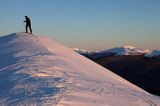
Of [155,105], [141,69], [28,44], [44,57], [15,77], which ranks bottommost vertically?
[155,105]

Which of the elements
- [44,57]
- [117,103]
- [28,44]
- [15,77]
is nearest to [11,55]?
[44,57]

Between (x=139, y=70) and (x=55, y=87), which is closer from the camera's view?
(x=55, y=87)

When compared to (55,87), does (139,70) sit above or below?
above

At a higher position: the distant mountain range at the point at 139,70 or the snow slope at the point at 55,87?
the distant mountain range at the point at 139,70

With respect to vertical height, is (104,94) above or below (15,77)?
below

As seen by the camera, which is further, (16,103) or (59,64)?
(59,64)

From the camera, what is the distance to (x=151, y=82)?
76938 millimetres

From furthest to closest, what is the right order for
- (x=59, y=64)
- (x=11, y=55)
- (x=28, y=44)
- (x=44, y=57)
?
(x=28, y=44) < (x=11, y=55) < (x=44, y=57) < (x=59, y=64)

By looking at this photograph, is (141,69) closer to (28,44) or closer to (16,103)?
(28,44)

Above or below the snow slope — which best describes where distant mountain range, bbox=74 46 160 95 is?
above

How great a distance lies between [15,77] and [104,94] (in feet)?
12.7

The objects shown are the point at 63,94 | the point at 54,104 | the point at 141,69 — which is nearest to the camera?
the point at 54,104

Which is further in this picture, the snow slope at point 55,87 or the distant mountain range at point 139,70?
the distant mountain range at point 139,70

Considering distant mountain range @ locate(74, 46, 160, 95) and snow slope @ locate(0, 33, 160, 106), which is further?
distant mountain range @ locate(74, 46, 160, 95)
